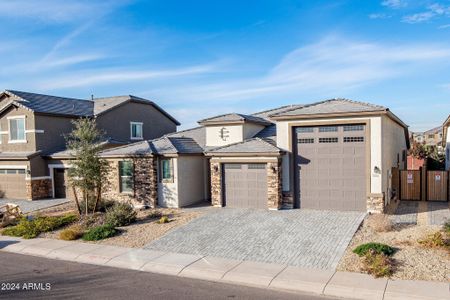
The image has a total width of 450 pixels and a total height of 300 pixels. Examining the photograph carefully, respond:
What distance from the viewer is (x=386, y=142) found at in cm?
1834

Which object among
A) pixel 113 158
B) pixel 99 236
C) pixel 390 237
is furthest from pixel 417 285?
pixel 113 158

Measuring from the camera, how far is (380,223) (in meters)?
14.4

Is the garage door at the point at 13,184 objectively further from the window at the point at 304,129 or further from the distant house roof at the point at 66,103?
the window at the point at 304,129

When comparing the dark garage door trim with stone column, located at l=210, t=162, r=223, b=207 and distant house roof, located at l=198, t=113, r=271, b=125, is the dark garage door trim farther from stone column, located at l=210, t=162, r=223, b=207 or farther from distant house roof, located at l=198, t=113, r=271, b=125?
distant house roof, located at l=198, t=113, r=271, b=125

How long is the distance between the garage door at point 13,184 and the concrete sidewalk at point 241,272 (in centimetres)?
1211

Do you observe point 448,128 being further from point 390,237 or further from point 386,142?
point 390,237

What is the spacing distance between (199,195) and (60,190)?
1076 centimetres

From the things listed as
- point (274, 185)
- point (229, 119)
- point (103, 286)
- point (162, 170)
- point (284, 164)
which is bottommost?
point (103, 286)

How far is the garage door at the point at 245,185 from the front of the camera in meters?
18.8

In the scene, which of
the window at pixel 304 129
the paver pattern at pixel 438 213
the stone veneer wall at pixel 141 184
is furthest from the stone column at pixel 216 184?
the paver pattern at pixel 438 213

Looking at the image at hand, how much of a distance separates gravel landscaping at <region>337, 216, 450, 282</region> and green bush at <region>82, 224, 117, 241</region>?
921cm

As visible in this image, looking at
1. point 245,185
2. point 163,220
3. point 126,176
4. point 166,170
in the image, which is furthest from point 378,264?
point 126,176

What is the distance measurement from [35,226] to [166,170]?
22.6 ft

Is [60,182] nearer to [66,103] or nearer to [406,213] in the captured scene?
[66,103]
